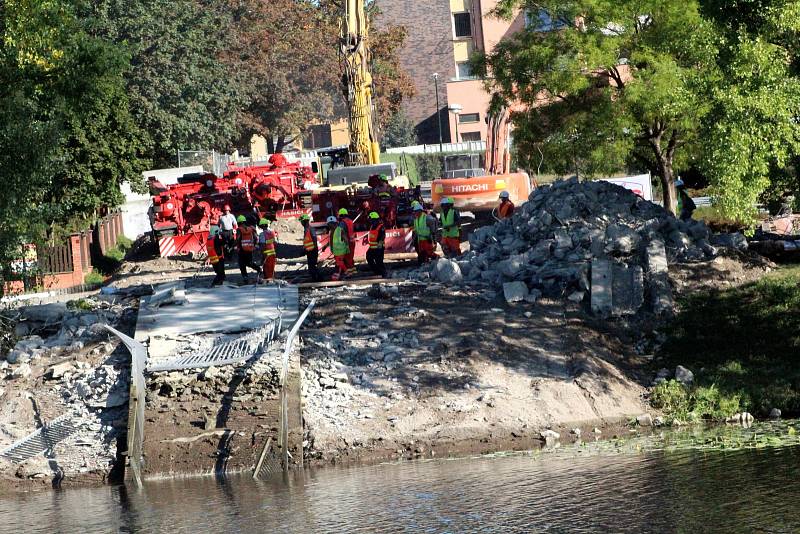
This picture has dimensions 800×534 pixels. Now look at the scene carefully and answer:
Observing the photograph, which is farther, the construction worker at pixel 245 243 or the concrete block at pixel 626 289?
the construction worker at pixel 245 243

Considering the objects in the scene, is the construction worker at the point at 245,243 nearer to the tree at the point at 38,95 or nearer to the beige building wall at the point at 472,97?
the tree at the point at 38,95

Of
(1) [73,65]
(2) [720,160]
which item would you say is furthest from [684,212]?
(1) [73,65]

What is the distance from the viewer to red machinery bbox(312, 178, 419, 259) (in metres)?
A: 28.4

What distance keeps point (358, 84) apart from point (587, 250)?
48.0ft

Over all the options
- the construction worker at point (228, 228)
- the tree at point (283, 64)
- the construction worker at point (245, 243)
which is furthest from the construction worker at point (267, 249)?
the tree at point (283, 64)

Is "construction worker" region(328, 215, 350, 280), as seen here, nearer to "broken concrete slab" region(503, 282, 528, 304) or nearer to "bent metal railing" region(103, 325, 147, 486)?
"broken concrete slab" region(503, 282, 528, 304)

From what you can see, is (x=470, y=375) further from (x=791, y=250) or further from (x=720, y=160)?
(x=791, y=250)

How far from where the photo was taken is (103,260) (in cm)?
3981

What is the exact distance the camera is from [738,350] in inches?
765

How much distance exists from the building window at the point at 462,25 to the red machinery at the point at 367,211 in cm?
5561

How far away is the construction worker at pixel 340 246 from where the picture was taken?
24.4 metres

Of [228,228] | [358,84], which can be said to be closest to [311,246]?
[228,228]

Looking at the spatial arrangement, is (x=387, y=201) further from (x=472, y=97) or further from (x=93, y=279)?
(x=472, y=97)

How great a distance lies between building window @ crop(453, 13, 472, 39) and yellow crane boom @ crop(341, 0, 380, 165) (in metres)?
50.1
